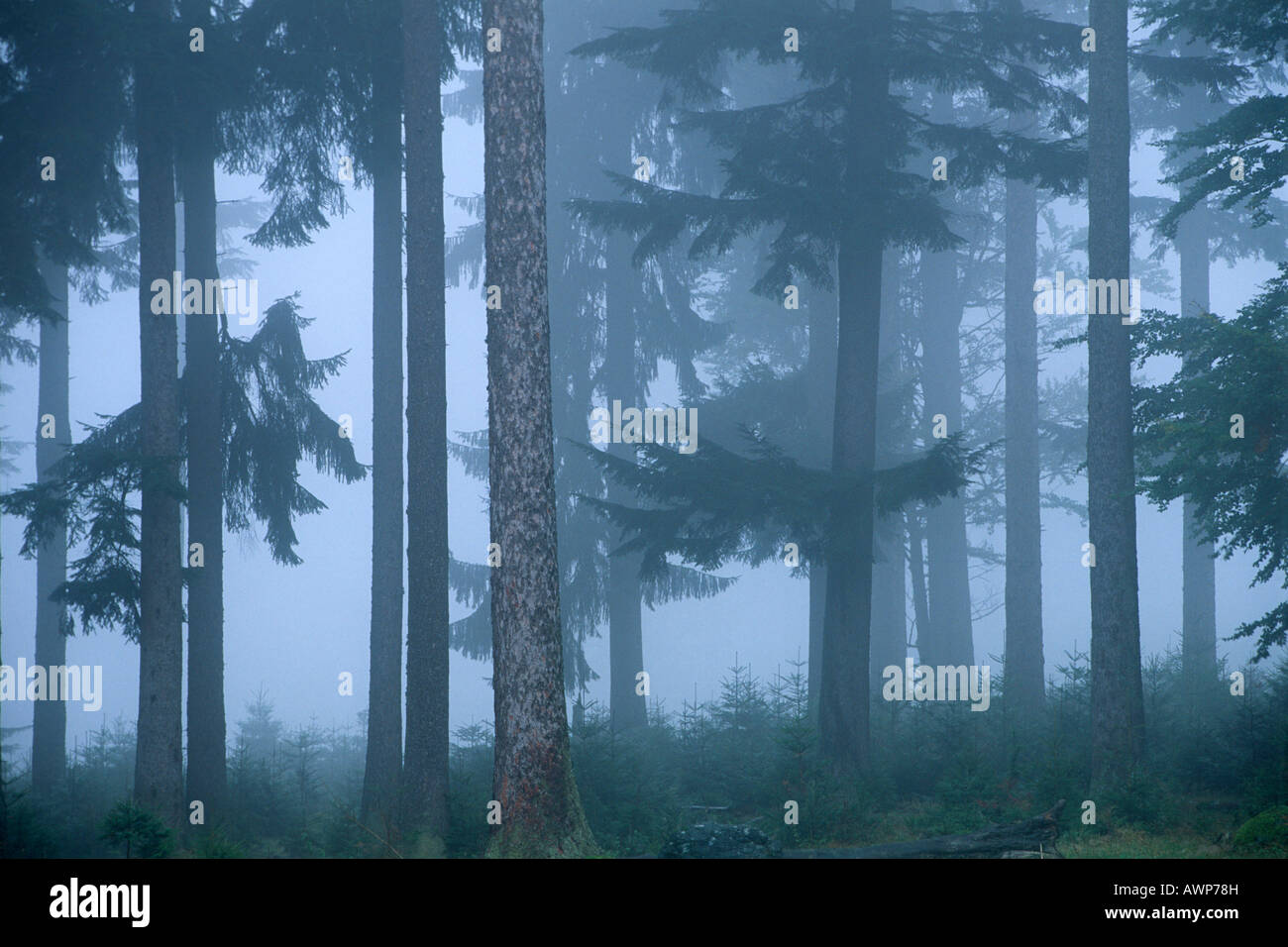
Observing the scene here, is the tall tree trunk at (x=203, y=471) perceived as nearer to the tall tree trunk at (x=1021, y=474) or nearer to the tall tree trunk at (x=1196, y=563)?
the tall tree trunk at (x=1021, y=474)

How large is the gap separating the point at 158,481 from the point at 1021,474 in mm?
15867

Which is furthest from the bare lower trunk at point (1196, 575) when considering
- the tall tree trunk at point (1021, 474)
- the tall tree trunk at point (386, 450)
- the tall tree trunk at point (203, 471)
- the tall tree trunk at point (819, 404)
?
the tall tree trunk at point (203, 471)

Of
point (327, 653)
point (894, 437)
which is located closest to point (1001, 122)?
point (894, 437)

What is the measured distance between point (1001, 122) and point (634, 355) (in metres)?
12.3

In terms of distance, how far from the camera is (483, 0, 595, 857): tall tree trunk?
29.8 ft

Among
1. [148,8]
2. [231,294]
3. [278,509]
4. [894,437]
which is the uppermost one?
[231,294]

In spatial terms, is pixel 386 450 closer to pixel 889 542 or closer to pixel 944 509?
pixel 889 542

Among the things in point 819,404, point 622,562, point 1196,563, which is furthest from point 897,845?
point 1196,563

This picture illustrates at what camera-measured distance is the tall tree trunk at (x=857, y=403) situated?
14.2 metres

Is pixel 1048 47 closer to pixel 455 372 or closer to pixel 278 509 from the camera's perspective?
pixel 278 509

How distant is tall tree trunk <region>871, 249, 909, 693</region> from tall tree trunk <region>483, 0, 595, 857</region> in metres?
12.5

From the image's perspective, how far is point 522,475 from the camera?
9.55 m

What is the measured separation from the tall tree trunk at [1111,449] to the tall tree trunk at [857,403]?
305cm
